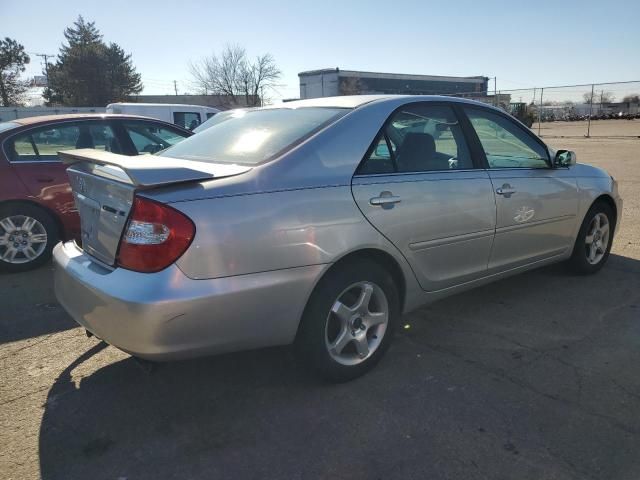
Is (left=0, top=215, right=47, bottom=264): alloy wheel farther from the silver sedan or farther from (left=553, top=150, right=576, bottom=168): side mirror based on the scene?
(left=553, top=150, right=576, bottom=168): side mirror

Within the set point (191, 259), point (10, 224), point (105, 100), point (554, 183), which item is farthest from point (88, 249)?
point (105, 100)

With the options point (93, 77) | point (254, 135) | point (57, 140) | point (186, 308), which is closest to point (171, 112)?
point (57, 140)

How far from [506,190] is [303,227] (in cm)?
182

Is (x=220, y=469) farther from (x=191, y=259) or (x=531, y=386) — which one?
(x=531, y=386)

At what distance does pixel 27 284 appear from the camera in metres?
4.92

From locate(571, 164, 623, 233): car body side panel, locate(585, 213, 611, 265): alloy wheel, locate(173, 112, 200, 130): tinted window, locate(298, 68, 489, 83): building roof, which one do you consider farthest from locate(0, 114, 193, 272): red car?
locate(298, 68, 489, 83): building roof

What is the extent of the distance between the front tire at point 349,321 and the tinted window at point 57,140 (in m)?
4.04

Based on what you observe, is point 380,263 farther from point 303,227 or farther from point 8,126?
point 8,126

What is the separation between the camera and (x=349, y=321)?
9.71ft

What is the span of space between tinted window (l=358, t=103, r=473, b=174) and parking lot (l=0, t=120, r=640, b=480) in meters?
1.19

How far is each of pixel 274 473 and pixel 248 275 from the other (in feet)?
2.90

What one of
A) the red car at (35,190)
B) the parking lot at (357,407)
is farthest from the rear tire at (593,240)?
the red car at (35,190)

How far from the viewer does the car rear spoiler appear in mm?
2387

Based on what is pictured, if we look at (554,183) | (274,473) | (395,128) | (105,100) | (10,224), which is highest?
(105,100)
